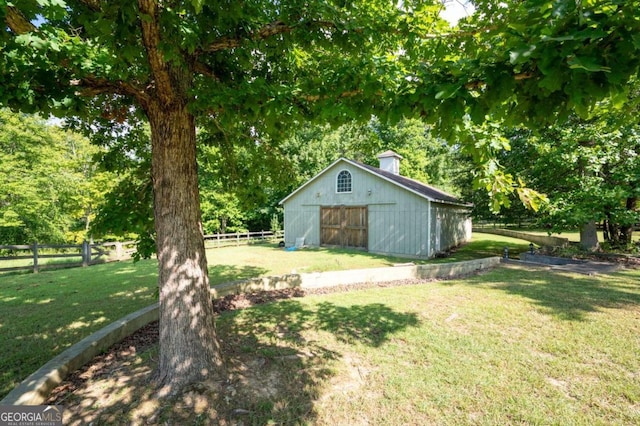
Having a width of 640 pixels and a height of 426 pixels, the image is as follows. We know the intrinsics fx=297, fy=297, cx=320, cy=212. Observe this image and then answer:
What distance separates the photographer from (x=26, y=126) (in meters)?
18.0

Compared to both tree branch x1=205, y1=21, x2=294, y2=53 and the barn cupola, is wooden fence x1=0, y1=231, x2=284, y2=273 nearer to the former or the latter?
tree branch x1=205, y1=21, x2=294, y2=53

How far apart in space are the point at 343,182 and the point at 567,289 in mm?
11526

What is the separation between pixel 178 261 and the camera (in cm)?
323

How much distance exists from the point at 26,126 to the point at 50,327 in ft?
65.2

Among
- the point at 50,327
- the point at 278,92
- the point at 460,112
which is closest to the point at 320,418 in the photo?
the point at 460,112

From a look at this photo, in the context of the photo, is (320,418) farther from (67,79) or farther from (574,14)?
(67,79)

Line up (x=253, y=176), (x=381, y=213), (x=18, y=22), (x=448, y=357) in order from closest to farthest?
(x=18, y=22), (x=448, y=357), (x=253, y=176), (x=381, y=213)

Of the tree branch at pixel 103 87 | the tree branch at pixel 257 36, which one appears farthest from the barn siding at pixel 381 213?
the tree branch at pixel 103 87

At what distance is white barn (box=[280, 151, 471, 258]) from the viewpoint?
14.1m

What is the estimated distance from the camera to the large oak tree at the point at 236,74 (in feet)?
4.89

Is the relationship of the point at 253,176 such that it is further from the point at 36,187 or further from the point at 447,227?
the point at 36,187

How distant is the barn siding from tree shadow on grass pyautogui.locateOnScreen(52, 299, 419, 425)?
945 cm

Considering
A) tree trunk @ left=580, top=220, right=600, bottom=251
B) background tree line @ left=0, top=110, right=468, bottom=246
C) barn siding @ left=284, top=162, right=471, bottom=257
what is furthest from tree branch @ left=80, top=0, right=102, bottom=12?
tree trunk @ left=580, top=220, right=600, bottom=251

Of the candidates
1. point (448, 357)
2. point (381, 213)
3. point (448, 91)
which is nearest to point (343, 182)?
point (381, 213)
